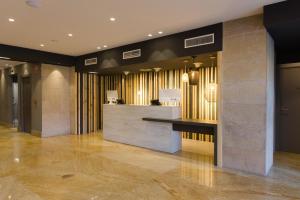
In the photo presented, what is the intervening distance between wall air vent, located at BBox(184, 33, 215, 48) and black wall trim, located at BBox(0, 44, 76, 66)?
16.6 ft

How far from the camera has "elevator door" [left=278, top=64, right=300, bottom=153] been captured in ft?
18.0

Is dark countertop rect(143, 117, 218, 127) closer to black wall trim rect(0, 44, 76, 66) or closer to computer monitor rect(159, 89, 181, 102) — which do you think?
computer monitor rect(159, 89, 181, 102)

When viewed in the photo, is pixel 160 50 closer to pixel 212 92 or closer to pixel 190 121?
pixel 212 92

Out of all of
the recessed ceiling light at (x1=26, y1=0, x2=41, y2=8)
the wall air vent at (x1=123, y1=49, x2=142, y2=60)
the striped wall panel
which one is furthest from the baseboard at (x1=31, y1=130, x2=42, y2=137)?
the recessed ceiling light at (x1=26, y1=0, x2=41, y2=8)

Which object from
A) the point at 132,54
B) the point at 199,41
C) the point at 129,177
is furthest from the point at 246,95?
the point at 132,54

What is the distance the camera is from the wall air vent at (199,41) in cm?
457

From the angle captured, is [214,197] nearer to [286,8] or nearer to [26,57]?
[286,8]

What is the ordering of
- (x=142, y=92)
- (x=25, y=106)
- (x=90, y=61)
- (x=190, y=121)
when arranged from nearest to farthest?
(x=190, y=121) → (x=90, y=61) → (x=142, y=92) → (x=25, y=106)

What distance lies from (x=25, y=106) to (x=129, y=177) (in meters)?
6.96

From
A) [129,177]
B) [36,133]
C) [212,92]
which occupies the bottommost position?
[129,177]

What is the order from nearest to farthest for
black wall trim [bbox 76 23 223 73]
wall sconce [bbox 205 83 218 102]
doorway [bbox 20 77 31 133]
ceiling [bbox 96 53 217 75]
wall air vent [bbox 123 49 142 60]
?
black wall trim [bbox 76 23 223 73] → ceiling [bbox 96 53 217 75] → wall sconce [bbox 205 83 218 102] → wall air vent [bbox 123 49 142 60] → doorway [bbox 20 77 31 133]

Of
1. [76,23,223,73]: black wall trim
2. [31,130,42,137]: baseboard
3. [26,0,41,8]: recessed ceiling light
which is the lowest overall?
[31,130,42,137]: baseboard

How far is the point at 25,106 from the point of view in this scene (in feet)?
28.6

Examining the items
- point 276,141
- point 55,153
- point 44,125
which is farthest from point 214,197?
point 44,125
